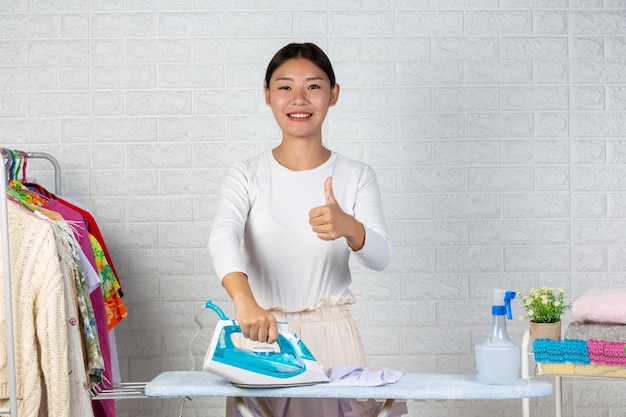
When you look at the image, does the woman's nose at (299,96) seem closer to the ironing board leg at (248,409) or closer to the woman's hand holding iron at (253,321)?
the woman's hand holding iron at (253,321)

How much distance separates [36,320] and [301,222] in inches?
34.4

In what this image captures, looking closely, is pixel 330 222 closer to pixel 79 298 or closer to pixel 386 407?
pixel 386 407

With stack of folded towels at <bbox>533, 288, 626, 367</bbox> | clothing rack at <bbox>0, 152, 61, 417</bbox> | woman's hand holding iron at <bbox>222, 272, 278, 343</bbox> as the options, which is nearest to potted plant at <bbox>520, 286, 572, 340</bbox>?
stack of folded towels at <bbox>533, 288, 626, 367</bbox>

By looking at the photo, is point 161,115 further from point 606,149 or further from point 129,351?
point 606,149

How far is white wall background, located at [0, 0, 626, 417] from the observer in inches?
140

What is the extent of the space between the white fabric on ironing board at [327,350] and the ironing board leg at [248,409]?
49 millimetres

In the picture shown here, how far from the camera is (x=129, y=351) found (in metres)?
3.60

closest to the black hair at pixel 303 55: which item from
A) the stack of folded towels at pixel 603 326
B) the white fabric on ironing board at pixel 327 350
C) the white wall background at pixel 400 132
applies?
the white fabric on ironing board at pixel 327 350

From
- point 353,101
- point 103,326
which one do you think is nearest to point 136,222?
point 103,326

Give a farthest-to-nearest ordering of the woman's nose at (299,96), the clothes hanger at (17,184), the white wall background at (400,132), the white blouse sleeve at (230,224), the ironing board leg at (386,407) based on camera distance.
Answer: the white wall background at (400,132), the clothes hanger at (17,184), the woman's nose at (299,96), the white blouse sleeve at (230,224), the ironing board leg at (386,407)

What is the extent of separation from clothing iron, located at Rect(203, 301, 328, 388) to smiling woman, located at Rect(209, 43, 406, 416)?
0.87 feet

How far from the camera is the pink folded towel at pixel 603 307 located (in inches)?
92.4

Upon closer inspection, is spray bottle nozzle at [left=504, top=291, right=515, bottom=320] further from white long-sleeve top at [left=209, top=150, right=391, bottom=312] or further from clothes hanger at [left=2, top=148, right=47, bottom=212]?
clothes hanger at [left=2, top=148, right=47, bottom=212]

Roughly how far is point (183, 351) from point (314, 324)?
57.6 inches
